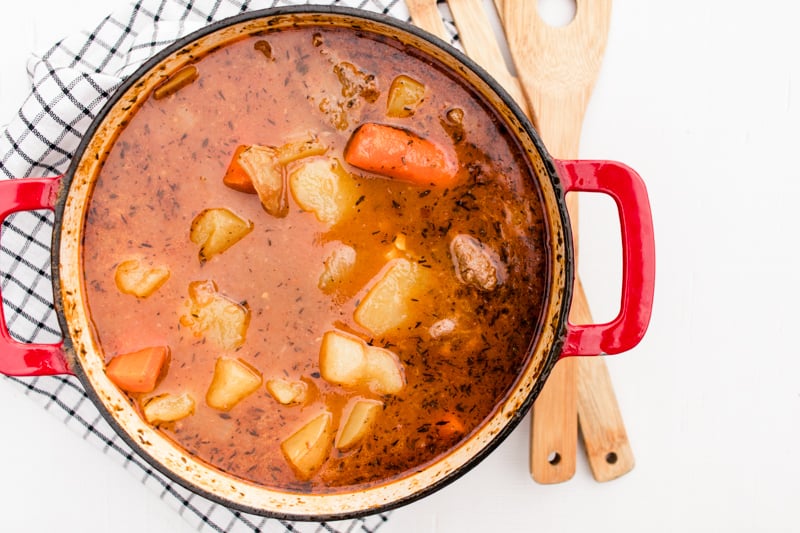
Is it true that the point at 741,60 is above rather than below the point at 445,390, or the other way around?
above

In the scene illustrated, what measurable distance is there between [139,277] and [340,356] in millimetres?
546

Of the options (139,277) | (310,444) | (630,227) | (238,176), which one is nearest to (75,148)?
(139,277)

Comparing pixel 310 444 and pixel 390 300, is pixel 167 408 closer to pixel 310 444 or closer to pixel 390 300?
pixel 310 444

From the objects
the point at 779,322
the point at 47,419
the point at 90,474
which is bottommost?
the point at 90,474

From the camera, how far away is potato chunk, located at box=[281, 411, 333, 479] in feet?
6.13

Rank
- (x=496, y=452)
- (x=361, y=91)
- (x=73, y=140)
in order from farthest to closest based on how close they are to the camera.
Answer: (x=496, y=452)
(x=73, y=140)
(x=361, y=91)

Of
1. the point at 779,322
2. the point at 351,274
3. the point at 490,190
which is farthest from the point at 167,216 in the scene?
the point at 779,322

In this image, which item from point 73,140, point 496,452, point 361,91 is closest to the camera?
point 361,91

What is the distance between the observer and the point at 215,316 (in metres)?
1.85

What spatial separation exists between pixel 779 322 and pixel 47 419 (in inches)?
90.8

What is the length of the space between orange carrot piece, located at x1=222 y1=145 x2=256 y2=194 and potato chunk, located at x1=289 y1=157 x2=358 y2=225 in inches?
4.1

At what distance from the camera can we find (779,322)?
232cm

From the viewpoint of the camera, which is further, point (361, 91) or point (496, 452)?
point (496, 452)

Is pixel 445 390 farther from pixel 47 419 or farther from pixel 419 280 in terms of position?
pixel 47 419
